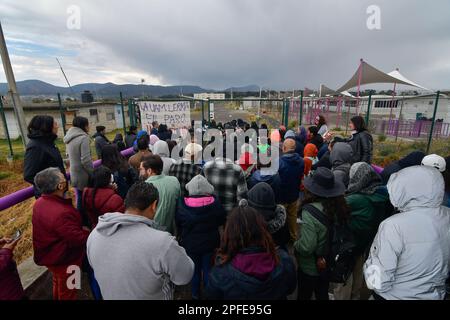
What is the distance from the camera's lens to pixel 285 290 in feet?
5.40

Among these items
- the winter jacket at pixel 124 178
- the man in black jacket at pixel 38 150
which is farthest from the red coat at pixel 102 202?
the winter jacket at pixel 124 178

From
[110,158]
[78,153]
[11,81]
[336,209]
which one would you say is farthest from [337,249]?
[11,81]

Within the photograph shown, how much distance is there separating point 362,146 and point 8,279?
4777 mm

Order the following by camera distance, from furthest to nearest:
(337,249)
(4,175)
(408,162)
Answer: (4,175) → (408,162) → (337,249)

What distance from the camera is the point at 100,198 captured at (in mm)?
2406

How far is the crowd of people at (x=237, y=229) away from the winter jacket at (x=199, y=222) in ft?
0.04

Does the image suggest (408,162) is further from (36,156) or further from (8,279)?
(36,156)

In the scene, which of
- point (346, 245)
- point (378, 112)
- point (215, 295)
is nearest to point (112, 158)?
point (215, 295)

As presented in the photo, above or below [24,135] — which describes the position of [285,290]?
below

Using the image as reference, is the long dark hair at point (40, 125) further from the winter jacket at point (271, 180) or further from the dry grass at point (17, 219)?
the winter jacket at point (271, 180)

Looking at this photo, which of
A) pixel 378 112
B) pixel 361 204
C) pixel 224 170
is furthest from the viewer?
pixel 378 112

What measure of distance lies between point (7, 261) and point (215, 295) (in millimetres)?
1615

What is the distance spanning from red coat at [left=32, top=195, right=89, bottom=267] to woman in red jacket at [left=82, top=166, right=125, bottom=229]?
252 mm
